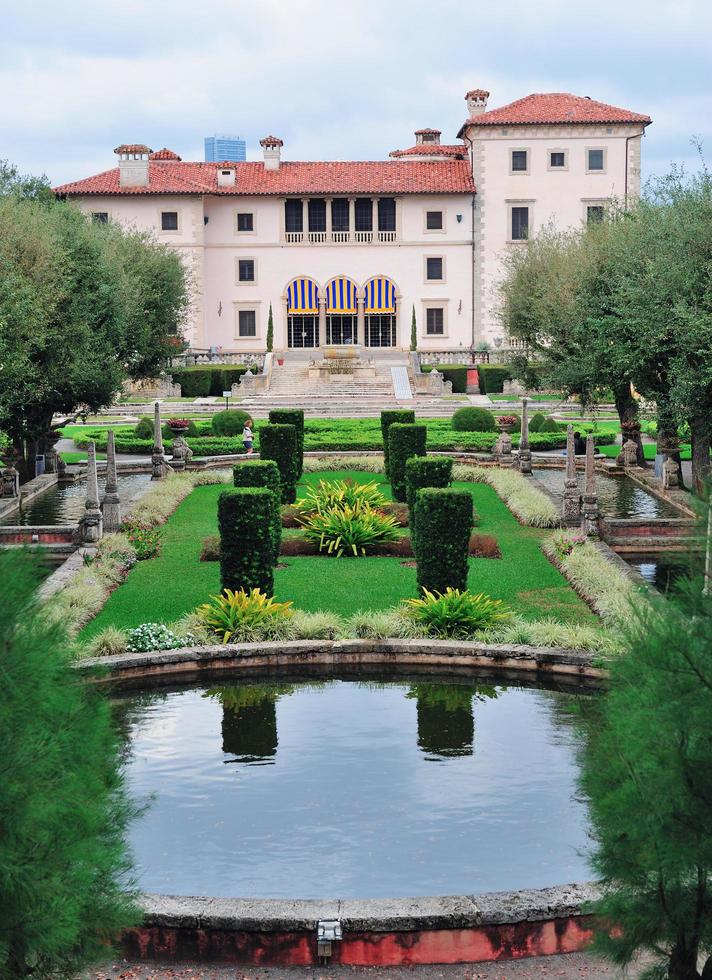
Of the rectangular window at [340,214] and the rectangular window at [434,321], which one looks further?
the rectangular window at [340,214]

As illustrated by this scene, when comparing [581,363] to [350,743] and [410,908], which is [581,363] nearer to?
[350,743]

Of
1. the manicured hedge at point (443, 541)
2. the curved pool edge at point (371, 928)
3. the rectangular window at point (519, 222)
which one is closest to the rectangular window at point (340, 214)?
the rectangular window at point (519, 222)

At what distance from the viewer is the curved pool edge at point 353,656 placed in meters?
14.1

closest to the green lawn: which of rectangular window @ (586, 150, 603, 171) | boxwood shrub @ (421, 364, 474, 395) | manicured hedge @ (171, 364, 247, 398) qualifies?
manicured hedge @ (171, 364, 247, 398)

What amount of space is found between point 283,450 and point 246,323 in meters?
36.0

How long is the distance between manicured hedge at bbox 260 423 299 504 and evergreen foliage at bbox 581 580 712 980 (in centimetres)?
A: 1814

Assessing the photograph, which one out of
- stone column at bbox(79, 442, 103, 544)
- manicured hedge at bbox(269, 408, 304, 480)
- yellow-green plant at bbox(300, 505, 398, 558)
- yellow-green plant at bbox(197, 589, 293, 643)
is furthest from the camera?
manicured hedge at bbox(269, 408, 304, 480)

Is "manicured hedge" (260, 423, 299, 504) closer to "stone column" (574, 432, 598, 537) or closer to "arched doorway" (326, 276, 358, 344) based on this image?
"stone column" (574, 432, 598, 537)

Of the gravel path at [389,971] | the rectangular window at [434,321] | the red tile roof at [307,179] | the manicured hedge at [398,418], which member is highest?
the red tile roof at [307,179]

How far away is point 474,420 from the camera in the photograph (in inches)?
1489

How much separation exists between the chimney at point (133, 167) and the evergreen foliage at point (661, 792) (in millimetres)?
54359

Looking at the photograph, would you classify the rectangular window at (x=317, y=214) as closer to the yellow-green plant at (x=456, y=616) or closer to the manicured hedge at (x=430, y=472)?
the manicured hedge at (x=430, y=472)

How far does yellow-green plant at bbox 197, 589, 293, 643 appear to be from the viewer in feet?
49.3

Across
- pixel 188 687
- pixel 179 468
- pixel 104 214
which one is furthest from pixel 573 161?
pixel 188 687
